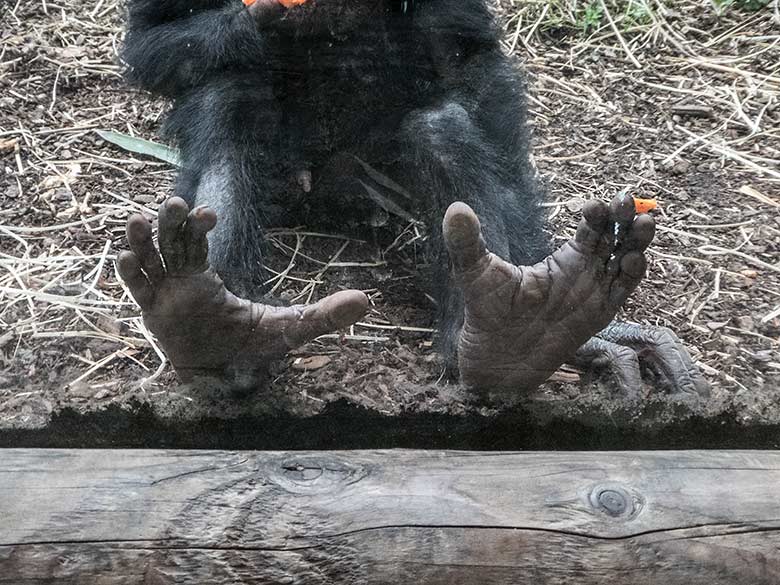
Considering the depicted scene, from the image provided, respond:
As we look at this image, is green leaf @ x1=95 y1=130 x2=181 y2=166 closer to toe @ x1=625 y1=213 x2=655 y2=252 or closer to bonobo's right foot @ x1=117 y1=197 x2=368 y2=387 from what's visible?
bonobo's right foot @ x1=117 y1=197 x2=368 y2=387

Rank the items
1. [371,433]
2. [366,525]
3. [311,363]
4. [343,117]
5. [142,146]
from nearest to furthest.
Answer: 1. [366,525]
2. [371,433]
3. [311,363]
4. [343,117]
5. [142,146]

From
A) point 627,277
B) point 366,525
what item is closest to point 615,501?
point 366,525

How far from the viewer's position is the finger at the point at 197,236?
3.98ft

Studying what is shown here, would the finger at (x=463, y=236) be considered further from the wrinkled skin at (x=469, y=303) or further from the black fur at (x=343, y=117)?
the black fur at (x=343, y=117)

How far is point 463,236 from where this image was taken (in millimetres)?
1260

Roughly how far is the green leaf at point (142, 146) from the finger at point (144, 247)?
1.61 ft

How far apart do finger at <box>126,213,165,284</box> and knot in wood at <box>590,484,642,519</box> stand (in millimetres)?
620

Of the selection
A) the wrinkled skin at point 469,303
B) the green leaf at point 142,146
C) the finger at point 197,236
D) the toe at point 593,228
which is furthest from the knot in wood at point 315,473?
the green leaf at point 142,146

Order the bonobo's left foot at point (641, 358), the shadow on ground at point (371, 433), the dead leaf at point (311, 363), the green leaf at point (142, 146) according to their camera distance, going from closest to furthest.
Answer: the shadow on ground at point (371, 433) < the bonobo's left foot at point (641, 358) < the dead leaf at point (311, 363) < the green leaf at point (142, 146)

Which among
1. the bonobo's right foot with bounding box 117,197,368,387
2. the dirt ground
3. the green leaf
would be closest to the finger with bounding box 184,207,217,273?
the bonobo's right foot with bounding box 117,197,368,387

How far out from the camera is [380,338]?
4.54 ft

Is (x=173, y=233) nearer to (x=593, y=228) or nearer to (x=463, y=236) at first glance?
(x=463, y=236)

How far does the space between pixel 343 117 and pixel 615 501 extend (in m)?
0.81

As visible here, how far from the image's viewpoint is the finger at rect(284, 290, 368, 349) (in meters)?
1.26
